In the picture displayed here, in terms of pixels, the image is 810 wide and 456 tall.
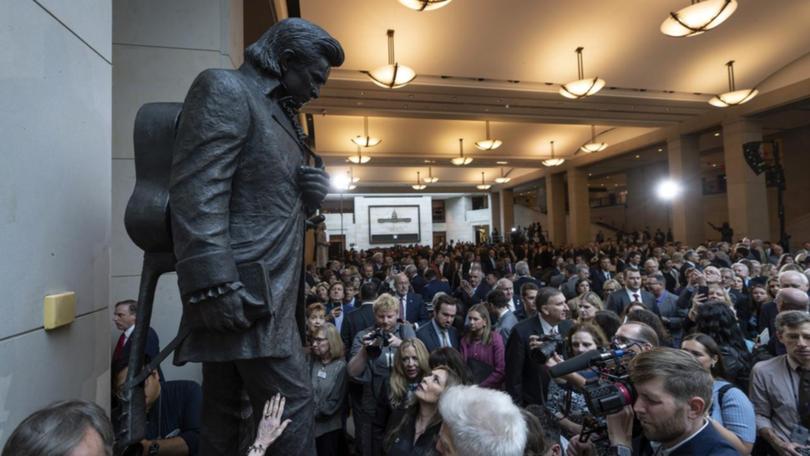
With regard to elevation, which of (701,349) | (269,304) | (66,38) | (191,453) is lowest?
(191,453)

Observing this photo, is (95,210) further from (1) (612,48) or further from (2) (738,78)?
(2) (738,78)

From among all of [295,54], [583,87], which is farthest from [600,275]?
Answer: [295,54]

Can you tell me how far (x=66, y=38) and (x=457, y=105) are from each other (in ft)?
37.6

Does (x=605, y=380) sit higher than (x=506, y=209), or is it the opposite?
(x=506, y=209)

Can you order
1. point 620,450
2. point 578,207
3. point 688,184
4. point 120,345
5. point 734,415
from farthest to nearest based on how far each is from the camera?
point 578,207 < point 688,184 < point 120,345 < point 734,415 < point 620,450

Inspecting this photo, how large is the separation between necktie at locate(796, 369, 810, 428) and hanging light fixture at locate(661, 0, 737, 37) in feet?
21.9

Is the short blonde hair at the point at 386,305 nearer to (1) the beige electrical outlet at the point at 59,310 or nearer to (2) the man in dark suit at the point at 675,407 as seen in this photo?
(2) the man in dark suit at the point at 675,407

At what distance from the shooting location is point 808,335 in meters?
2.46

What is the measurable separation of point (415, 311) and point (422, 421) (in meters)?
3.65

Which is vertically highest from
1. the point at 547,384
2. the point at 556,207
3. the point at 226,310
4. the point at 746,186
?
the point at 556,207

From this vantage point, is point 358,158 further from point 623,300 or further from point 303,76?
point 303,76

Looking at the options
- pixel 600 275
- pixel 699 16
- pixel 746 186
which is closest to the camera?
pixel 699 16

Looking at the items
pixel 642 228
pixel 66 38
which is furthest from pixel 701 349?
pixel 642 228

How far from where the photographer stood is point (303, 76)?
5.65ft
